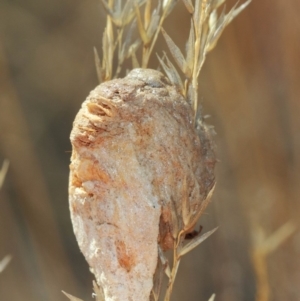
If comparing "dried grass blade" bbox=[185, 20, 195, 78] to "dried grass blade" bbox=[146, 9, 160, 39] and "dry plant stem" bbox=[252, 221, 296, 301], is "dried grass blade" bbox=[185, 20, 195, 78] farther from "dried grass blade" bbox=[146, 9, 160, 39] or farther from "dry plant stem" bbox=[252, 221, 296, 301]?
"dry plant stem" bbox=[252, 221, 296, 301]

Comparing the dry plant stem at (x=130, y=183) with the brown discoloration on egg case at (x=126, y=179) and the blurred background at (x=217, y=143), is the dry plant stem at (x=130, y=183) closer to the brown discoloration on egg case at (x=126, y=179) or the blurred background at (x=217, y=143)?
the brown discoloration on egg case at (x=126, y=179)

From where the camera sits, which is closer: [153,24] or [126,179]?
[126,179]

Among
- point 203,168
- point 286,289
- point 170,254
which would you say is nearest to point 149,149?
point 203,168

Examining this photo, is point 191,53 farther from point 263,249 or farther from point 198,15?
point 263,249

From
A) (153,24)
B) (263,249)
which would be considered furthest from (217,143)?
(153,24)

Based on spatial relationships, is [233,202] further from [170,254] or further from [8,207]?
[8,207]

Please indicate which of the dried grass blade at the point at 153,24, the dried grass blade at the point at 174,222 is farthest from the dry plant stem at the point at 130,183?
the dried grass blade at the point at 153,24
